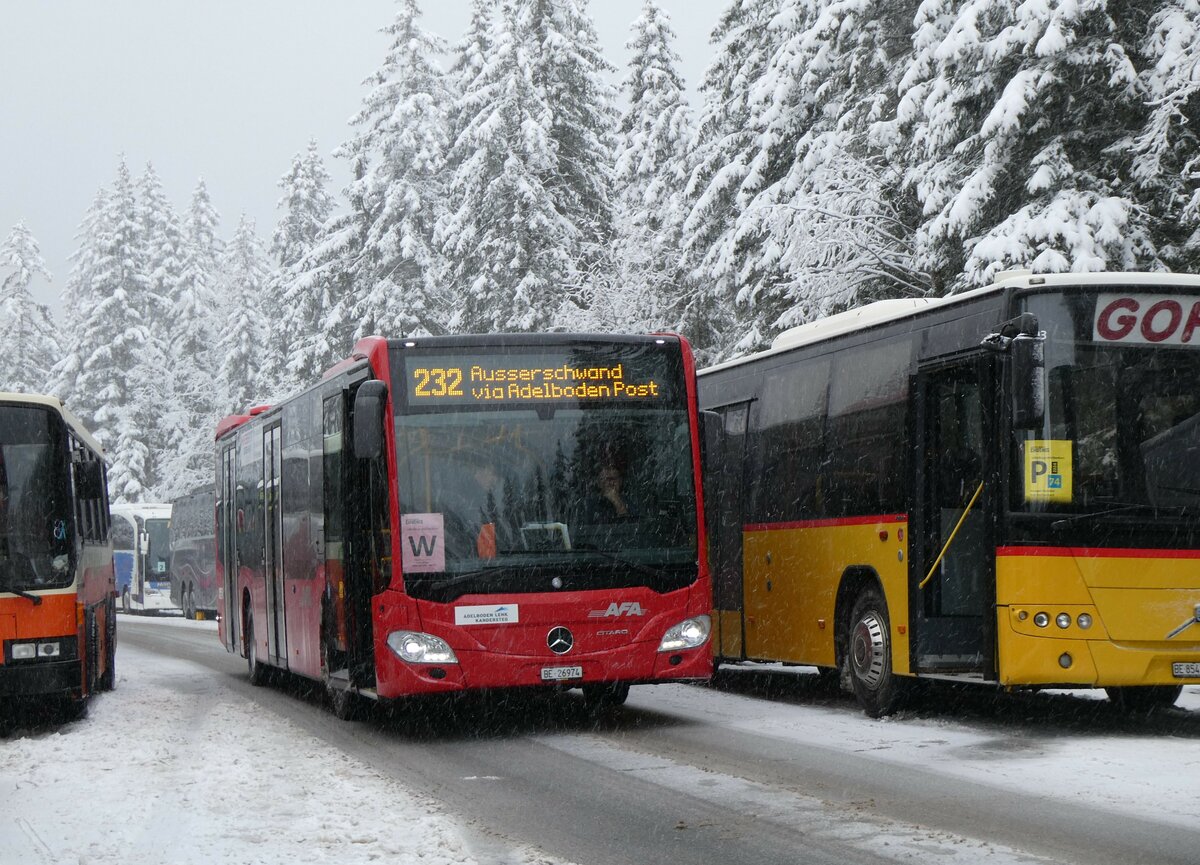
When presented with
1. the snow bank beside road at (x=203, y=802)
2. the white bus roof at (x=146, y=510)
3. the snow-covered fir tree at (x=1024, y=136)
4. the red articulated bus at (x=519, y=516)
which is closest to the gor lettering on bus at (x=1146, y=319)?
the red articulated bus at (x=519, y=516)

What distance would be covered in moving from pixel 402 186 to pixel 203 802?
129 ft

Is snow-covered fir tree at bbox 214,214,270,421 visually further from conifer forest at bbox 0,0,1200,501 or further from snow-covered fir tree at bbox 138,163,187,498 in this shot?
snow-covered fir tree at bbox 138,163,187,498

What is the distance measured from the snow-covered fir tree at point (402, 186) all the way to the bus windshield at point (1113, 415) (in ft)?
116

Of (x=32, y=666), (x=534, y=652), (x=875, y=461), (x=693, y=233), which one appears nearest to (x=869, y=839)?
(x=534, y=652)

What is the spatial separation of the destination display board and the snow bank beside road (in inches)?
116

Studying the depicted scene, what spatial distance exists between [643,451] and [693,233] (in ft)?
64.1

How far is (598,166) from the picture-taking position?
44.7m

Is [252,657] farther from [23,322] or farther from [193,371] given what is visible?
[23,322]

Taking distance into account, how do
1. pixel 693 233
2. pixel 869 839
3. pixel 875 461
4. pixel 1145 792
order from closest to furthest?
pixel 869 839 < pixel 1145 792 < pixel 875 461 < pixel 693 233

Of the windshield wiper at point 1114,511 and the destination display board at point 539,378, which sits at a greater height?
the destination display board at point 539,378

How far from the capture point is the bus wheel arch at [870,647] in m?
13.7

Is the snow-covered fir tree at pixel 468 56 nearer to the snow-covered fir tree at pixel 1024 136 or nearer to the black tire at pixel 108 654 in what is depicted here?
the snow-covered fir tree at pixel 1024 136

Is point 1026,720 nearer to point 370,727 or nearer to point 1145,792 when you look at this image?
point 1145,792

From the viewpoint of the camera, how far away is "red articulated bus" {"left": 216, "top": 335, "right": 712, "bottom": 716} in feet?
42.4
